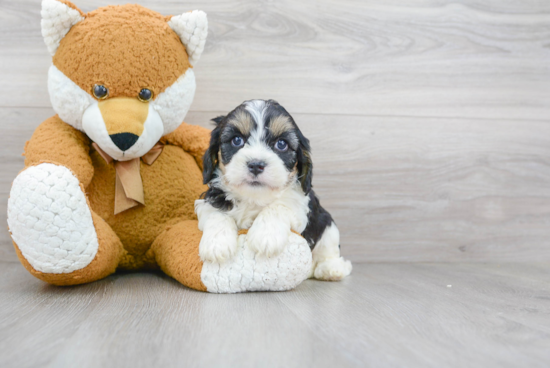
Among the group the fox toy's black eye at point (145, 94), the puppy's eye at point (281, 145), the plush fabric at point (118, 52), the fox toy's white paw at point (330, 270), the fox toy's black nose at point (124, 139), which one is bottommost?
the fox toy's white paw at point (330, 270)

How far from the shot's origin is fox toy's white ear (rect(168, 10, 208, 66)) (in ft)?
5.38

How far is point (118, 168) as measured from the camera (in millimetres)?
1713

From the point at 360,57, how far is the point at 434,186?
77 cm

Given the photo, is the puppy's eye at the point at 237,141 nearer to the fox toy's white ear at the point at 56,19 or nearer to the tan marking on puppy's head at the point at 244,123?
the tan marking on puppy's head at the point at 244,123

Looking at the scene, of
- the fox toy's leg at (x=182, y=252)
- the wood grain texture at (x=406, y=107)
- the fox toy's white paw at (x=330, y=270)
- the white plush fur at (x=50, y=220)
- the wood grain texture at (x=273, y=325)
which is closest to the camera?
the wood grain texture at (x=273, y=325)

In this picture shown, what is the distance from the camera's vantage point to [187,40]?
1686 mm

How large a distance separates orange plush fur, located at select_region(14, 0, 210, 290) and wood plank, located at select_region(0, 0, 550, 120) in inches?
19.4

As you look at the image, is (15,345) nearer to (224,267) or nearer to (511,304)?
(224,267)

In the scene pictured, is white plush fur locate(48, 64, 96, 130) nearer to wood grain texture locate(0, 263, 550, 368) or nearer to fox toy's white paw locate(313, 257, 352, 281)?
wood grain texture locate(0, 263, 550, 368)

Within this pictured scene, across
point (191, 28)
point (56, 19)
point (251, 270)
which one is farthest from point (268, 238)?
point (56, 19)

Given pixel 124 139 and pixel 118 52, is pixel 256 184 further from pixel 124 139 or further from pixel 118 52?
pixel 118 52

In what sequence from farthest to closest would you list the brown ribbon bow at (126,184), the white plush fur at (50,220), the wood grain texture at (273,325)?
the brown ribbon bow at (126,184) < the white plush fur at (50,220) < the wood grain texture at (273,325)

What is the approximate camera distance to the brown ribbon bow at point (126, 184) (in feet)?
5.54

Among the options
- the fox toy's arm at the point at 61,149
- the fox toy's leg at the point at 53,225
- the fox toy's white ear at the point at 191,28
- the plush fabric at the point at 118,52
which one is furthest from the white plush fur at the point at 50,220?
the fox toy's white ear at the point at 191,28
